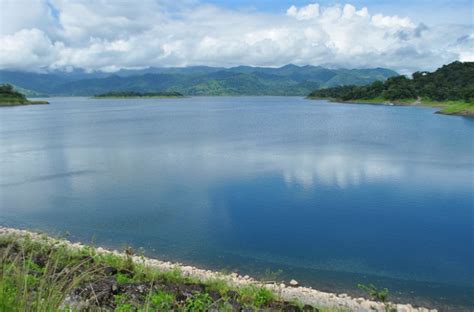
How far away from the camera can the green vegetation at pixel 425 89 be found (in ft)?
336

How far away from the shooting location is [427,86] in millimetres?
112562

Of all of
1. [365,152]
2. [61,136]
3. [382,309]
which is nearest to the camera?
[382,309]

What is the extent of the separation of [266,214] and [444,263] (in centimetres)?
796

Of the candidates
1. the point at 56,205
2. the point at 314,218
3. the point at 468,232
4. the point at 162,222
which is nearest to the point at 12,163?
the point at 56,205

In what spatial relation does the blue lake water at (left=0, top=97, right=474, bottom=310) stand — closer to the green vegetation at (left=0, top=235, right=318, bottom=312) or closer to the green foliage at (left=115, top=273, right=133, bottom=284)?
the green vegetation at (left=0, top=235, right=318, bottom=312)

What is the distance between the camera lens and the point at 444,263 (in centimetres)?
1328

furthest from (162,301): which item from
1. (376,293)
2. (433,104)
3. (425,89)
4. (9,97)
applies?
(9,97)

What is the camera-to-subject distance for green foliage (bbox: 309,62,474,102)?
105 meters

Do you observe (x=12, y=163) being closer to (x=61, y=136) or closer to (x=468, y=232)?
(x=61, y=136)

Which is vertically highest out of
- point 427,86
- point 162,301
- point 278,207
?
point 427,86

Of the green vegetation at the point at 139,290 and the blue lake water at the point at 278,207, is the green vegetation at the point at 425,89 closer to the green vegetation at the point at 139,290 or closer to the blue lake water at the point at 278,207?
the blue lake water at the point at 278,207

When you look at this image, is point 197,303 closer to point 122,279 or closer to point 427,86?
point 122,279

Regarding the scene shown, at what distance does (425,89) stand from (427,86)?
195 cm

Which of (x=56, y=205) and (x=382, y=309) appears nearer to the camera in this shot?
(x=382, y=309)
